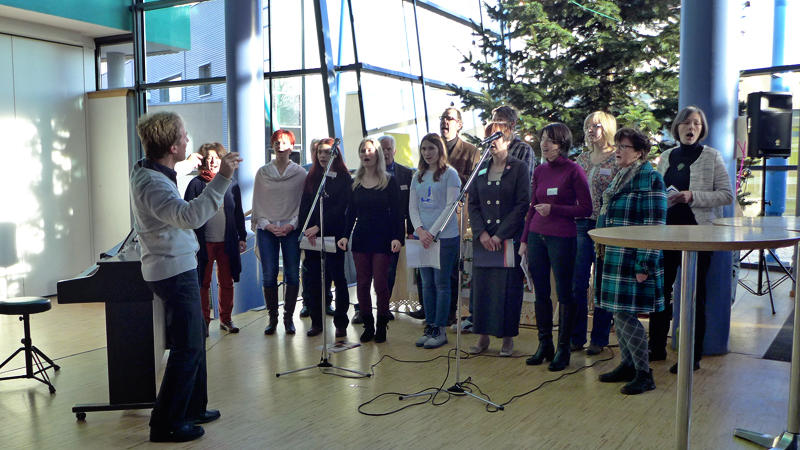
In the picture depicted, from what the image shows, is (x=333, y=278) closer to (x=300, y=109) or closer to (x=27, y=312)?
(x=27, y=312)

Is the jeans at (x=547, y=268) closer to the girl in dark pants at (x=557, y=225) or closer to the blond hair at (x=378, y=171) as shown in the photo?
the girl in dark pants at (x=557, y=225)

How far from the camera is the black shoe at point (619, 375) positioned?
393 cm

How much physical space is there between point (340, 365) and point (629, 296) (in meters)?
1.86

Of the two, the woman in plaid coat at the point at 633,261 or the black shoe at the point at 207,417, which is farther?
the woman in plaid coat at the point at 633,261

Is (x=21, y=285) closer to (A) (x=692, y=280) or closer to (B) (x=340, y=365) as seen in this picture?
(B) (x=340, y=365)

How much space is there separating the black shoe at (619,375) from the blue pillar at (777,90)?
205 inches

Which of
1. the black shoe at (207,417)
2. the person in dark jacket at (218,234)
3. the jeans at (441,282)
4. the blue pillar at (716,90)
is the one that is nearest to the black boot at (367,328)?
the jeans at (441,282)

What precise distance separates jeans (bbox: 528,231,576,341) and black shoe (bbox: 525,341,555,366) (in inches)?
1.5

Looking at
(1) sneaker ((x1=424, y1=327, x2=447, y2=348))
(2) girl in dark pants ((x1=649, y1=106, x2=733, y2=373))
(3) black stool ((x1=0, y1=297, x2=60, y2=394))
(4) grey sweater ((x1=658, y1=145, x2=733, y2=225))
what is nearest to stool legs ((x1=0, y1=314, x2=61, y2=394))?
(3) black stool ((x1=0, y1=297, x2=60, y2=394))

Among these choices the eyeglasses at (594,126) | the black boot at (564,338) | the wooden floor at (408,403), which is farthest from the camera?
the eyeglasses at (594,126)

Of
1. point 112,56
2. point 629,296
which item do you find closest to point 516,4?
point 629,296

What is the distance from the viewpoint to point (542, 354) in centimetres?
434

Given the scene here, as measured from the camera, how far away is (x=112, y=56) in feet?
29.1

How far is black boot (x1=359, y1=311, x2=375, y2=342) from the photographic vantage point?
199 inches
